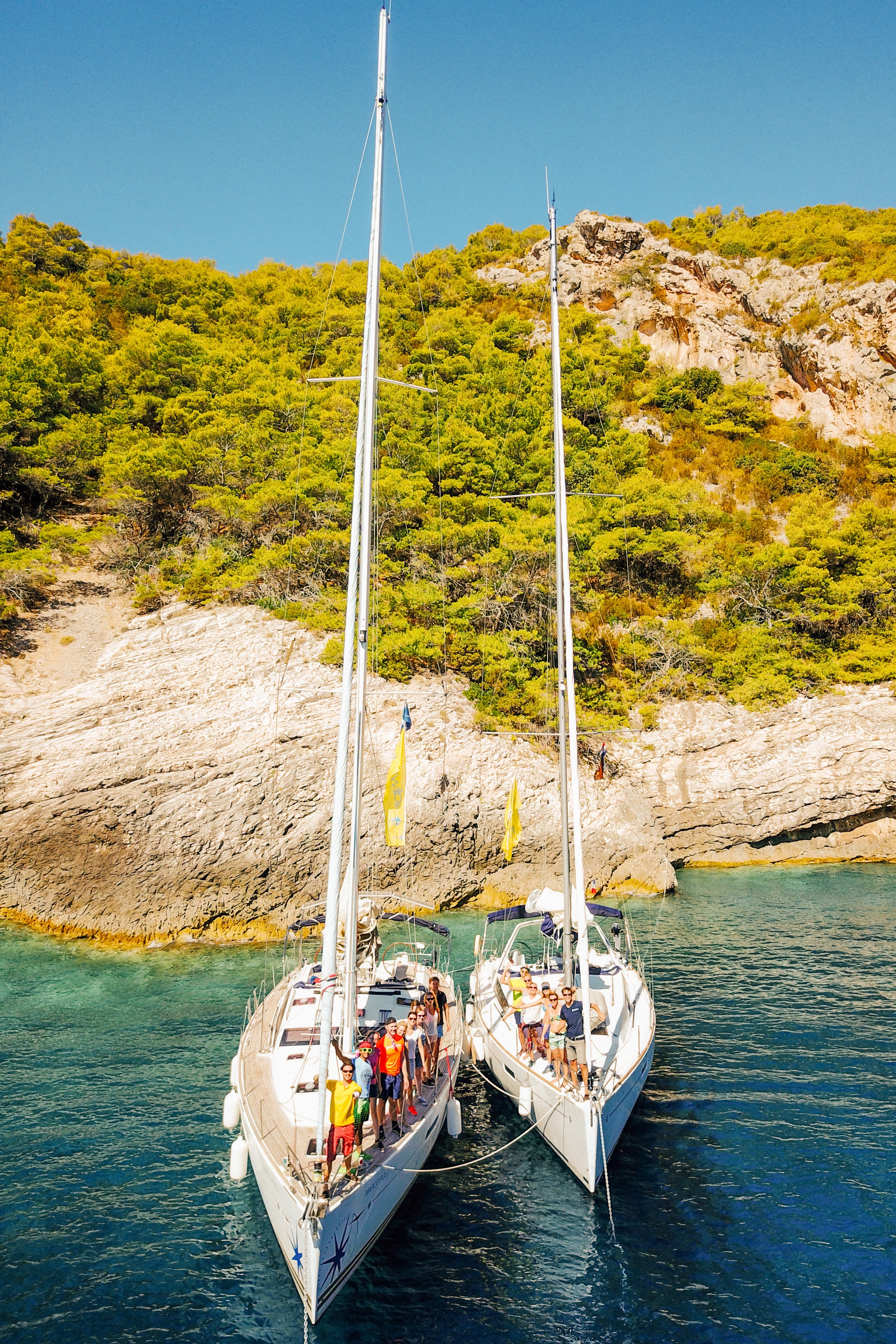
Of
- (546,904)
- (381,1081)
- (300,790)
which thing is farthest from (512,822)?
(300,790)

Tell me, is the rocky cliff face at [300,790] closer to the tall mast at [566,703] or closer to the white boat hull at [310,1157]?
the tall mast at [566,703]

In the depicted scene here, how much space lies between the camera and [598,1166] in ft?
32.6

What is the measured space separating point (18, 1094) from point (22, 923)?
408 inches

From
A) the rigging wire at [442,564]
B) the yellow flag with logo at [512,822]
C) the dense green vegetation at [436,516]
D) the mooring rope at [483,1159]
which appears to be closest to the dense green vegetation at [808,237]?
the dense green vegetation at [436,516]

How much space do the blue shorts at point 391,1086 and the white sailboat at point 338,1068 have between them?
0.38 meters

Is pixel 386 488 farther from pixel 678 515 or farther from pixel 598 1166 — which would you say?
pixel 598 1166

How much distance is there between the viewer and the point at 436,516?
33406 millimetres

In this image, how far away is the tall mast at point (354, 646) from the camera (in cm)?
891

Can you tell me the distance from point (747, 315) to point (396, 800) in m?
62.0

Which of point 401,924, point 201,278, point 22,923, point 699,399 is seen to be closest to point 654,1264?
point 401,924

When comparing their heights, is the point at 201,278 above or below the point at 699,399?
above

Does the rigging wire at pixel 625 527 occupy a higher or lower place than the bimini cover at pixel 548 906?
higher

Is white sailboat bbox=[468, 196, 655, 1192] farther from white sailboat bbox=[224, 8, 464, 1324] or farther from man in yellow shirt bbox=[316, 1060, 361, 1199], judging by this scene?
man in yellow shirt bbox=[316, 1060, 361, 1199]

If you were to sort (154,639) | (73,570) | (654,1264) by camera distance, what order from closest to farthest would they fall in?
(654,1264)
(154,639)
(73,570)
